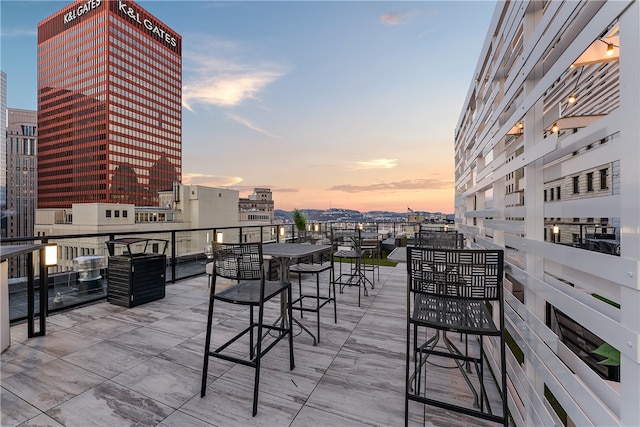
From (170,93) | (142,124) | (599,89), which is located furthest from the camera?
(170,93)

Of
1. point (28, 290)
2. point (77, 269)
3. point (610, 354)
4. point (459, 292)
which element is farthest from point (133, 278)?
point (610, 354)

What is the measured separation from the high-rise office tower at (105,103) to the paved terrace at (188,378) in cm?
8584

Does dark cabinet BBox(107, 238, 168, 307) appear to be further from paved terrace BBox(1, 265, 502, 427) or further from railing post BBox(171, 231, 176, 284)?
railing post BBox(171, 231, 176, 284)

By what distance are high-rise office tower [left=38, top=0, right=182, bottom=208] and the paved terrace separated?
8584 cm

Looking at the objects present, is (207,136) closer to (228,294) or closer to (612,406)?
(228,294)

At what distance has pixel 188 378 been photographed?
6.80ft

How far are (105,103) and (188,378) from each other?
90.3 meters

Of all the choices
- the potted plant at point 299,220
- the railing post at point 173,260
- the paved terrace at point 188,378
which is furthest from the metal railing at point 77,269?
the potted plant at point 299,220

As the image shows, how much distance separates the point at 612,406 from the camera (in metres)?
0.89

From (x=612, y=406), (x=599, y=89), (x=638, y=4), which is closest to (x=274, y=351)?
(x=612, y=406)

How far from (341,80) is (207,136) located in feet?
61.2

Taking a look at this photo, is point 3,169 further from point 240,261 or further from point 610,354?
point 610,354

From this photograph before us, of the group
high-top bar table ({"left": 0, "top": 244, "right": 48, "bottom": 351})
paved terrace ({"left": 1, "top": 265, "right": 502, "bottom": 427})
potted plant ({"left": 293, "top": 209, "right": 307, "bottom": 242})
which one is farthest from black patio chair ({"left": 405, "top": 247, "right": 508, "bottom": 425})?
potted plant ({"left": 293, "top": 209, "right": 307, "bottom": 242})

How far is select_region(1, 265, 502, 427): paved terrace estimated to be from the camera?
1675 mm
